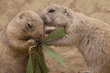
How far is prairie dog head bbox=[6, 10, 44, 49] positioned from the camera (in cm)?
70

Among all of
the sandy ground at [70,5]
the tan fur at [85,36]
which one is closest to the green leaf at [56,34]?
the tan fur at [85,36]

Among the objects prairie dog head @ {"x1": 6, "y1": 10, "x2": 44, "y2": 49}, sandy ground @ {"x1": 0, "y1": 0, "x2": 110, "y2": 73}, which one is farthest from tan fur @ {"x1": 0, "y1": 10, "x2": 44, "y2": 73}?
sandy ground @ {"x1": 0, "y1": 0, "x2": 110, "y2": 73}

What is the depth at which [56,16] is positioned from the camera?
79 cm

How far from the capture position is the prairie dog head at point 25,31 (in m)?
0.70

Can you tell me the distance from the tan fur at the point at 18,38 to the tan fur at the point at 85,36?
10 cm

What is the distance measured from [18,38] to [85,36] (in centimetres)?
44

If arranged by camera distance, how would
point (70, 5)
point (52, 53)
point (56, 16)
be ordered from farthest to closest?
point (70, 5) < point (56, 16) < point (52, 53)

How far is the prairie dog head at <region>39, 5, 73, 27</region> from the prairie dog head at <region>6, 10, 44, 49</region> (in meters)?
0.09

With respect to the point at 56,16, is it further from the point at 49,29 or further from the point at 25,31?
the point at 25,31

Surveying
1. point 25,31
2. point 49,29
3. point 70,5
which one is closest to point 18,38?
point 25,31

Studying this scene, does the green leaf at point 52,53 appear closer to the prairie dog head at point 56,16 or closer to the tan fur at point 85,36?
the tan fur at point 85,36

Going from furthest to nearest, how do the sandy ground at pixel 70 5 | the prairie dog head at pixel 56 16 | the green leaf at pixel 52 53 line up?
the sandy ground at pixel 70 5, the prairie dog head at pixel 56 16, the green leaf at pixel 52 53

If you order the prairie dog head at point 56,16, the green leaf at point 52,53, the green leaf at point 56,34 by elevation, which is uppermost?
the prairie dog head at point 56,16

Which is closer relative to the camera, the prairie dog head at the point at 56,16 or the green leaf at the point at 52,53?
the green leaf at the point at 52,53
